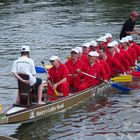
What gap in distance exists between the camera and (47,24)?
3972 cm

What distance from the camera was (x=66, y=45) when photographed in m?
30.5

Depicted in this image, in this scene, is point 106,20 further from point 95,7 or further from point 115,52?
point 115,52

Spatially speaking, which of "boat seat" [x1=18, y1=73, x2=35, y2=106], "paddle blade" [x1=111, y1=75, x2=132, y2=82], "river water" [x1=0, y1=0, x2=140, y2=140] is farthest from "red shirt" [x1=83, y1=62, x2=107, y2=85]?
"boat seat" [x1=18, y1=73, x2=35, y2=106]

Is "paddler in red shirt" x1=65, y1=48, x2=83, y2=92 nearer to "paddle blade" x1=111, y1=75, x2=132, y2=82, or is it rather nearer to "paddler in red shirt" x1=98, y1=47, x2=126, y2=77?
"paddler in red shirt" x1=98, y1=47, x2=126, y2=77

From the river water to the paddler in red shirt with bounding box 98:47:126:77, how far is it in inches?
40.1

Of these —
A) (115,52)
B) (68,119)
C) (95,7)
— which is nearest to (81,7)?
(95,7)

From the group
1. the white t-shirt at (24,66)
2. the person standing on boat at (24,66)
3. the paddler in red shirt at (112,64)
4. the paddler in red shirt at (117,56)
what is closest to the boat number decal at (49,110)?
the person standing on boat at (24,66)

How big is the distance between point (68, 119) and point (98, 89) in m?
2.90

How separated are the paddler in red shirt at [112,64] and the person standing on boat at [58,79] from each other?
3.67 metres

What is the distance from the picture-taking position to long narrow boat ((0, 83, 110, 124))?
A: 47.2 feet

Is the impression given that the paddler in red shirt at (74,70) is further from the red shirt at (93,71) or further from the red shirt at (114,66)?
the red shirt at (114,66)

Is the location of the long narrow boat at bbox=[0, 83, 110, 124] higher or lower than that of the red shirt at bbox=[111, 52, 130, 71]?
lower

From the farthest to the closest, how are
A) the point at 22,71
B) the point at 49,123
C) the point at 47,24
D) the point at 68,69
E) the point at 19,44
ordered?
the point at 47,24 < the point at 19,44 < the point at 68,69 < the point at 49,123 < the point at 22,71

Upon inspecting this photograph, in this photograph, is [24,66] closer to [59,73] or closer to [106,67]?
[59,73]
